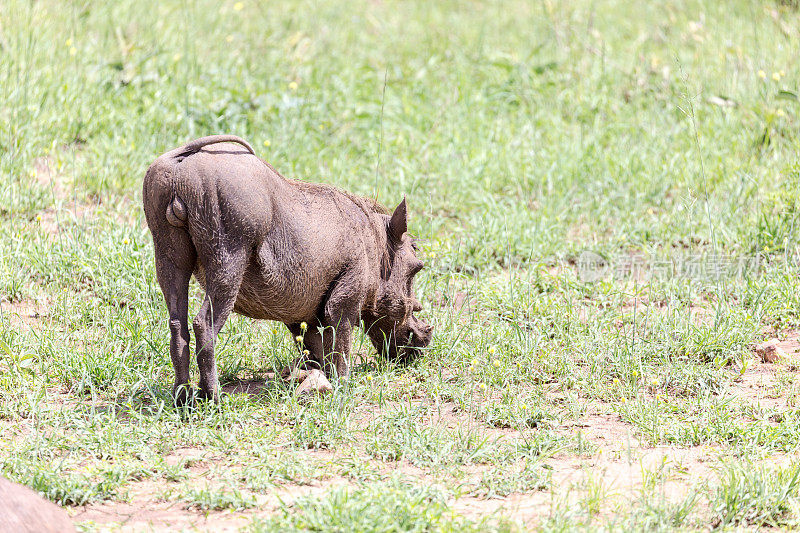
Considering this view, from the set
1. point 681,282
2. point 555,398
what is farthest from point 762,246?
point 555,398

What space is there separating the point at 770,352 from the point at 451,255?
213cm

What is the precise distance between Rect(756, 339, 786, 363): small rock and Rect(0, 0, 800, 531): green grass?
58 mm

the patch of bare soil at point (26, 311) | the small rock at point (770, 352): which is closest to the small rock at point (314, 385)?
the patch of bare soil at point (26, 311)

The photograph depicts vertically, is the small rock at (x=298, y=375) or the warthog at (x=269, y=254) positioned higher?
the warthog at (x=269, y=254)

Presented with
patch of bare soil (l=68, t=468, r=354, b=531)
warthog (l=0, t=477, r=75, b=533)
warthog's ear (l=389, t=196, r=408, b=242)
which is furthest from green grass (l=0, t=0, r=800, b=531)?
warthog's ear (l=389, t=196, r=408, b=242)

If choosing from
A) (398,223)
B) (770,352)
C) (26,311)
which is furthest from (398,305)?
(26,311)

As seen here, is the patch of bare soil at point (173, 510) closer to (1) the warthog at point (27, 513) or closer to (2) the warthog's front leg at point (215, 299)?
(1) the warthog at point (27, 513)

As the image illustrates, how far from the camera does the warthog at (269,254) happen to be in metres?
4.08

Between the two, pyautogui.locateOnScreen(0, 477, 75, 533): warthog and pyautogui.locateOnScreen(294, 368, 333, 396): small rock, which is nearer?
pyautogui.locateOnScreen(0, 477, 75, 533): warthog

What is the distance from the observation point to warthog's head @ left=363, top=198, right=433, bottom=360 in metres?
5.10

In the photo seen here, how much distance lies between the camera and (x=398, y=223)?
16.7ft

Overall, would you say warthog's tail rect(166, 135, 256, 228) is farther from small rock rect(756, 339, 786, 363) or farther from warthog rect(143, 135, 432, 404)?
small rock rect(756, 339, 786, 363)

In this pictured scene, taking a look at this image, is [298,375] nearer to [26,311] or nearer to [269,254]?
[269,254]

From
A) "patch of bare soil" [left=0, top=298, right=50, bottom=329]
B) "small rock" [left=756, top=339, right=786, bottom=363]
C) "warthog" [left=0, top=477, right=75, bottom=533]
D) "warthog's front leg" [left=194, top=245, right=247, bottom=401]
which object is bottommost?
"small rock" [left=756, top=339, right=786, bottom=363]
